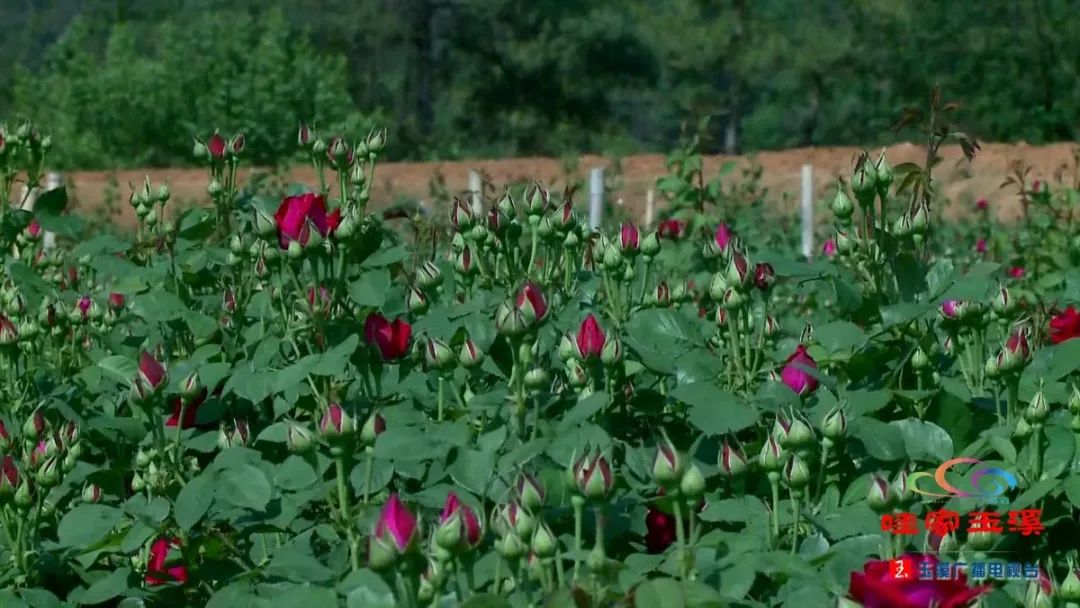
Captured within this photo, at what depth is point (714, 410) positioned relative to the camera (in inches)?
50.4

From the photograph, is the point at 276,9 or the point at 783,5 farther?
the point at 783,5

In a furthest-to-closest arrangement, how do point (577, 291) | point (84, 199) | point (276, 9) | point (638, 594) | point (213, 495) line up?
point (276, 9) → point (84, 199) → point (577, 291) → point (213, 495) → point (638, 594)

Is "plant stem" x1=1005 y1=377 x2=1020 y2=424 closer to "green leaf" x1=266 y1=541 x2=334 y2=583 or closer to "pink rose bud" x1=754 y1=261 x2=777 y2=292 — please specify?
"pink rose bud" x1=754 y1=261 x2=777 y2=292

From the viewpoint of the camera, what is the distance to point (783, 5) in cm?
3644

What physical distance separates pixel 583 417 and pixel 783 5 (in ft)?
120

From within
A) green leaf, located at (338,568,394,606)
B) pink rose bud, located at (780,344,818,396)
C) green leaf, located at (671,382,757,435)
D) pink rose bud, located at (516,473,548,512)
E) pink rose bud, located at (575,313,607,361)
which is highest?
pink rose bud, located at (575,313,607,361)

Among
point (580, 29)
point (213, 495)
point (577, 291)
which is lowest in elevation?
point (213, 495)

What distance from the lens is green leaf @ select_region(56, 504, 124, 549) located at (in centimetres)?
134

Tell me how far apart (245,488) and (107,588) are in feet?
0.54

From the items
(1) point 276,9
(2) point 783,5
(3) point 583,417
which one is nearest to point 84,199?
(1) point 276,9

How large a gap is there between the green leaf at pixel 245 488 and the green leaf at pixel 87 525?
0.45ft

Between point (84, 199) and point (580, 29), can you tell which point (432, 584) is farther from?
point (580, 29)

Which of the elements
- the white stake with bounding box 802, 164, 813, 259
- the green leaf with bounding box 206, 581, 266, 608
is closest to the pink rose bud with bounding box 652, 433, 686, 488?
the green leaf with bounding box 206, 581, 266, 608

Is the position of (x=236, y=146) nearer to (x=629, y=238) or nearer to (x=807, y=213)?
(x=629, y=238)
